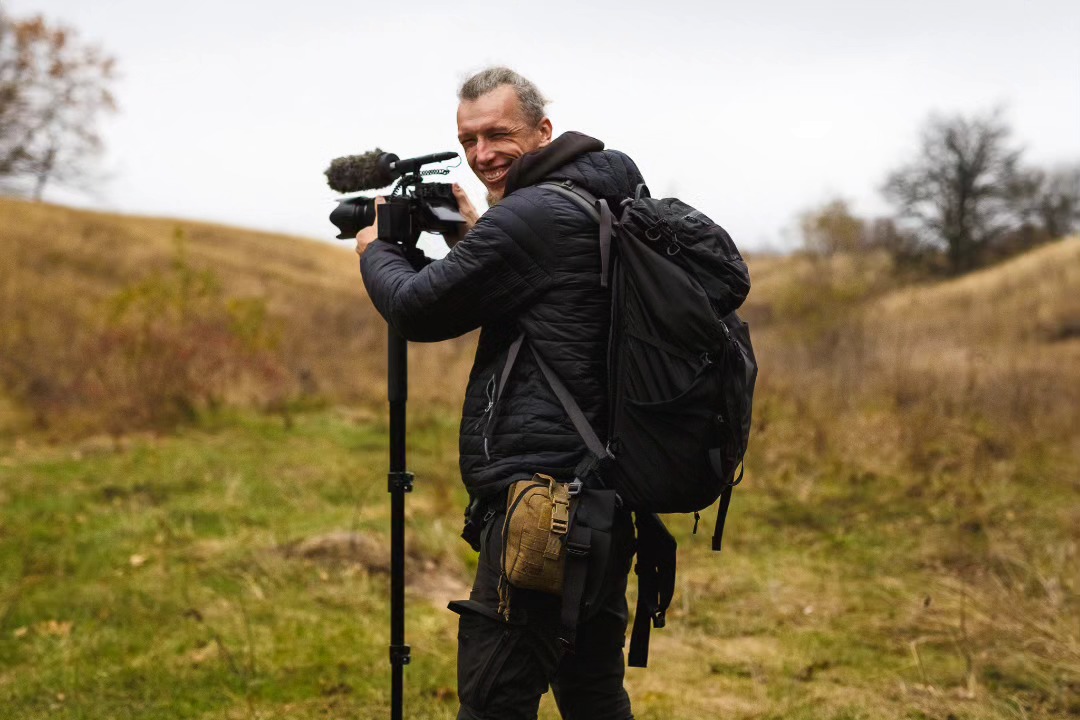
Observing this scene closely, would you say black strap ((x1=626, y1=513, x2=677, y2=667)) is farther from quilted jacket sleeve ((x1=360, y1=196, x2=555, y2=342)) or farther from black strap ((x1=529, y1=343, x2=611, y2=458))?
quilted jacket sleeve ((x1=360, y1=196, x2=555, y2=342))

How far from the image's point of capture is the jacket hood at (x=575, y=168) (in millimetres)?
2236

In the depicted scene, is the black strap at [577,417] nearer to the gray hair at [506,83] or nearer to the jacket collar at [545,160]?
the jacket collar at [545,160]

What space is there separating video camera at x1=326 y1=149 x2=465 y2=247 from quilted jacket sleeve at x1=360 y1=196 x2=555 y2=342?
0.30 meters

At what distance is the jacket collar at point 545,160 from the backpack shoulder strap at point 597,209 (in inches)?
1.2

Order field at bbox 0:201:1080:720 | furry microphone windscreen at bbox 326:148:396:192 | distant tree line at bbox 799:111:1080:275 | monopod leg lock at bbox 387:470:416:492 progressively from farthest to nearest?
distant tree line at bbox 799:111:1080:275
field at bbox 0:201:1080:720
monopod leg lock at bbox 387:470:416:492
furry microphone windscreen at bbox 326:148:396:192

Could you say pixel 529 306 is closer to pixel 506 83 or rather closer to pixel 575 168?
Answer: pixel 575 168

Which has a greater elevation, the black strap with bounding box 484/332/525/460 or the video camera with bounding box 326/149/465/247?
the video camera with bounding box 326/149/465/247

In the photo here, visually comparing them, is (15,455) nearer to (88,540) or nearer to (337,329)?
(88,540)

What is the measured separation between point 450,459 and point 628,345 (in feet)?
23.6

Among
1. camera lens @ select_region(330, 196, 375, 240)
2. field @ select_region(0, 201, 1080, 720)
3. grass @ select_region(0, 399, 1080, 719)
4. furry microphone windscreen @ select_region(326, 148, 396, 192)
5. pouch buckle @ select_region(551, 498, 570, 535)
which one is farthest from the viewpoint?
field @ select_region(0, 201, 1080, 720)

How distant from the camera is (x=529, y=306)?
221 cm

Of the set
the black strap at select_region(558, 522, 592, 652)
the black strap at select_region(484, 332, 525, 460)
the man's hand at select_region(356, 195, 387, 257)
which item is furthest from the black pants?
the man's hand at select_region(356, 195, 387, 257)

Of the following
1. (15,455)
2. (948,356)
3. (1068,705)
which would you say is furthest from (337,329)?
(1068,705)

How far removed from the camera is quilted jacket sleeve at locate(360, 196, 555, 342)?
2.13m
